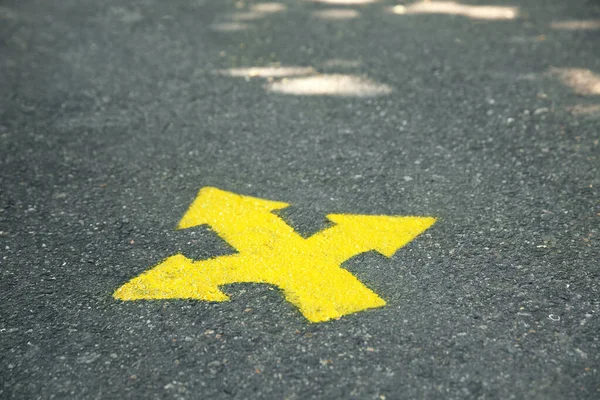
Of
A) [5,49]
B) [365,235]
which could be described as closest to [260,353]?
[365,235]

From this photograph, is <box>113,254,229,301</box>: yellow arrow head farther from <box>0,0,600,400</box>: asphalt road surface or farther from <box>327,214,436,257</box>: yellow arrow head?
<box>327,214,436,257</box>: yellow arrow head

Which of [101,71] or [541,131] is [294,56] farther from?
[541,131]

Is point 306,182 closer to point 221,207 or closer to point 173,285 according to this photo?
point 221,207

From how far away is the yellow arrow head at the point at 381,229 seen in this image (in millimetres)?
2861

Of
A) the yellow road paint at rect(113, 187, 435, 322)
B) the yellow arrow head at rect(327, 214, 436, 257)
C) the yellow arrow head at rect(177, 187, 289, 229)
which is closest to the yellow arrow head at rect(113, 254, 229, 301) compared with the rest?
the yellow road paint at rect(113, 187, 435, 322)

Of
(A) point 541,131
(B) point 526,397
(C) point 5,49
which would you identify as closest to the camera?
(B) point 526,397

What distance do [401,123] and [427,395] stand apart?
76.6 inches

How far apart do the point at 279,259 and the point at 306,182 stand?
64cm

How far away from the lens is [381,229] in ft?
9.70

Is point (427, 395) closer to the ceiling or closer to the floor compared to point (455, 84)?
closer to the floor

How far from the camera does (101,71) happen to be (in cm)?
454

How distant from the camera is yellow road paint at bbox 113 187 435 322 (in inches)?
102

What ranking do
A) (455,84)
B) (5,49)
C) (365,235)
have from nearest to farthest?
(365,235), (455,84), (5,49)

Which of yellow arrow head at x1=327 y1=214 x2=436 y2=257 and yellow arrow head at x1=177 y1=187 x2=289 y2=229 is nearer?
yellow arrow head at x1=327 y1=214 x2=436 y2=257
